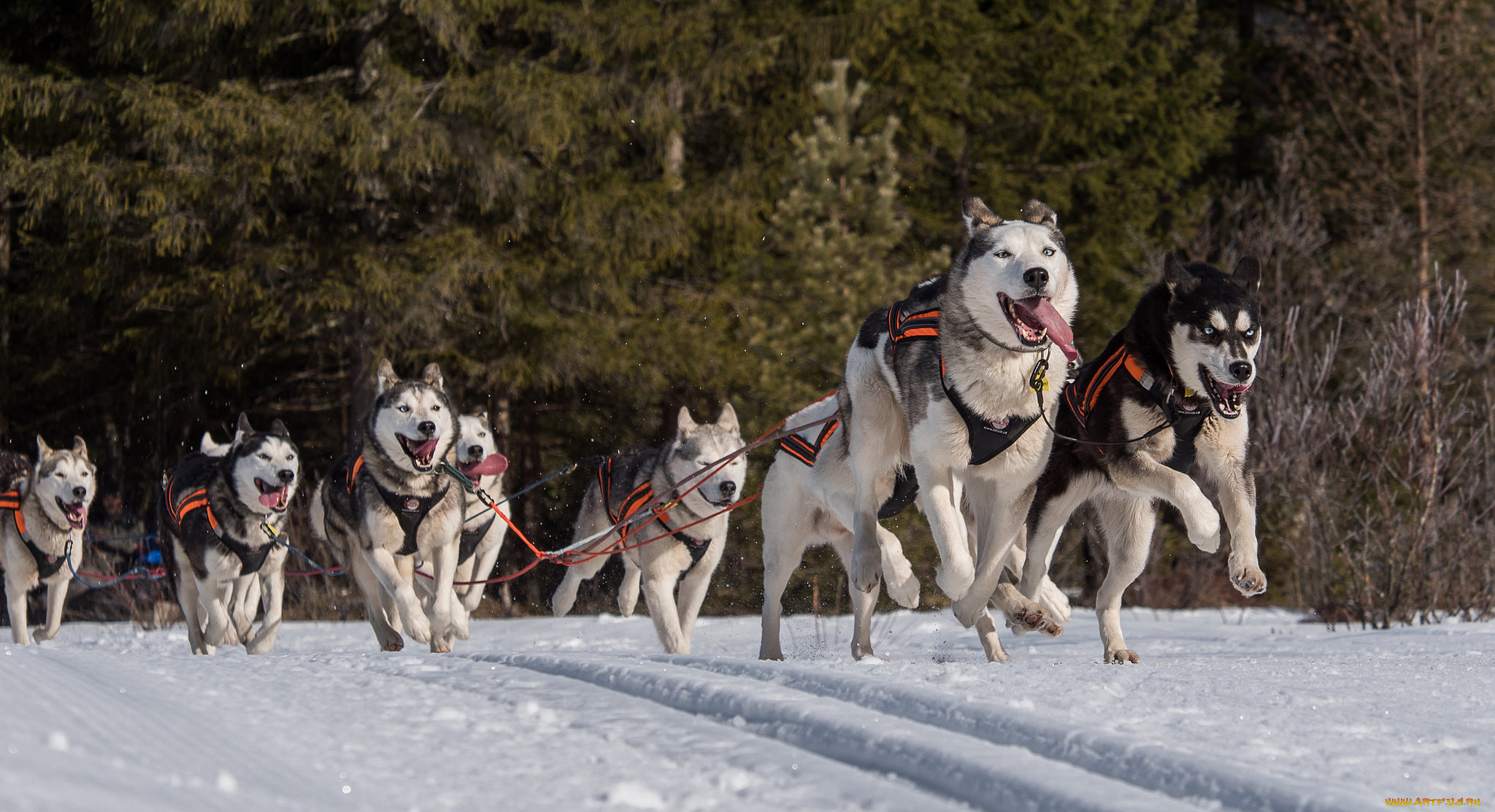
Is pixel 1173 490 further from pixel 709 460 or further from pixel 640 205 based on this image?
pixel 640 205

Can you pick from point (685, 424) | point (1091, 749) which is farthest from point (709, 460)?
point (1091, 749)

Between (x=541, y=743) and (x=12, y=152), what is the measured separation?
43.3 feet

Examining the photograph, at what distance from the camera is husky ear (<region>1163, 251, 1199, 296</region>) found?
511cm

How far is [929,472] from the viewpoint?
5016 millimetres

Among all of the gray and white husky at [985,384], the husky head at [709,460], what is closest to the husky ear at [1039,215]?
the gray and white husky at [985,384]

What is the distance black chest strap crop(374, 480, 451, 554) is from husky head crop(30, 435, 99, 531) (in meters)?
3.14

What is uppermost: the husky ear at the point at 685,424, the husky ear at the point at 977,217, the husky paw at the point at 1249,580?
the husky ear at the point at 977,217

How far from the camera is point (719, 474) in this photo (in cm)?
732

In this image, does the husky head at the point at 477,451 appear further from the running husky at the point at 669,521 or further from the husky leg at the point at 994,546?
the husky leg at the point at 994,546

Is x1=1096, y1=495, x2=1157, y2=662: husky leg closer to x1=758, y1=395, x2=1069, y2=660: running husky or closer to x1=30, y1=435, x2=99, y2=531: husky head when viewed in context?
x1=758, y1=395, x2=1069, y2=660: running husky

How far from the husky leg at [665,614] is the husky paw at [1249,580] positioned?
2928 millimetres

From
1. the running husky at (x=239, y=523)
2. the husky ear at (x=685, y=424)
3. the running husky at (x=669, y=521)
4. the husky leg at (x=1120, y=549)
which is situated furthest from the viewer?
the husky ear at (x=685, y=424)

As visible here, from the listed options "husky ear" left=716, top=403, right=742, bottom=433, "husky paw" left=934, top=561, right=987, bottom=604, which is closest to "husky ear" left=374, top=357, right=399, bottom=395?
"husky ear" left=716, top=403, right=742, bottom=433

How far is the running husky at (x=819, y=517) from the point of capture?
19.0 ft
